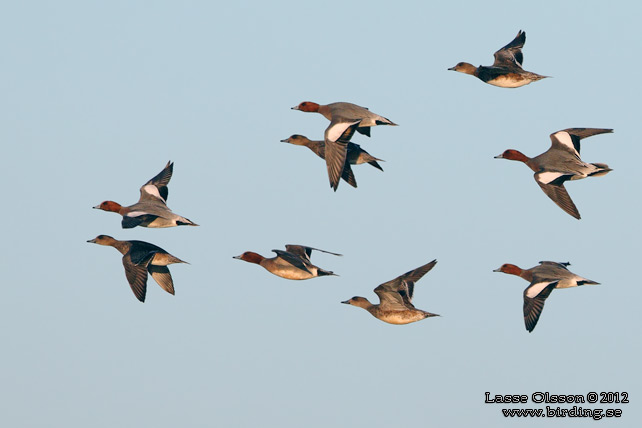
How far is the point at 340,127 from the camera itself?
21672 millimetres

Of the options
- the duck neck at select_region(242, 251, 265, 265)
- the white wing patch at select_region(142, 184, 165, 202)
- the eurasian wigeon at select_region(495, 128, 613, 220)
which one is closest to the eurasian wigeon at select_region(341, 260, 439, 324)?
the duck neck at select_region(242, 251, 265, 265)

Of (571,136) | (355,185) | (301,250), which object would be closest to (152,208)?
(301,250)

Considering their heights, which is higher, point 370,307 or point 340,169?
point 340,169

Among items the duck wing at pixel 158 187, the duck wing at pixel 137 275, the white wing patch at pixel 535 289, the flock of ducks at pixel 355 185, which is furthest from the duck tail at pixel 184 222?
the white wing patch at pixel 535 289

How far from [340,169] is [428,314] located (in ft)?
11.3

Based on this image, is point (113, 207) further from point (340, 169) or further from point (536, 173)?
point (536, 173)

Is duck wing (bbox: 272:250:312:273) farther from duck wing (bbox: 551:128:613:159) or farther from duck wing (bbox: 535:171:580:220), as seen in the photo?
duck wing (bbox: 551:128:613:159)

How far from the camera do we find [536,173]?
75.3 ft

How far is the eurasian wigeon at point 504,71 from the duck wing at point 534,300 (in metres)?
5.20

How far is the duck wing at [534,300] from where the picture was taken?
21641mm

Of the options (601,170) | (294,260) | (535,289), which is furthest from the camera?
(601,170)

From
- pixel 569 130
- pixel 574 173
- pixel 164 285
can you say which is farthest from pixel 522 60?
pixel 164 285

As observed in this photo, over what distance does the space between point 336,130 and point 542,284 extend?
5449 mm

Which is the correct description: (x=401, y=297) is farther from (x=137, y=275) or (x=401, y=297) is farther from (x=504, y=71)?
(x=504, y=71)
